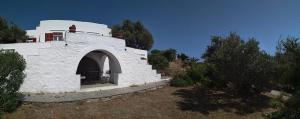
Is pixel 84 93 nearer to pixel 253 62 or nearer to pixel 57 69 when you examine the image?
pixel 57 69

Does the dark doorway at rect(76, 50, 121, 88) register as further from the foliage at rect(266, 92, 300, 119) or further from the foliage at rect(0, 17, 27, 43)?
the foliage at rect(266, 92, 300, 119)

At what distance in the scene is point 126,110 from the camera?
1290cm

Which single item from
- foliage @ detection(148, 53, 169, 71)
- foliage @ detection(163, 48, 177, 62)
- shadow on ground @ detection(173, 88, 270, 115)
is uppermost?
foliage @ detection(163, 48, 177, 62)

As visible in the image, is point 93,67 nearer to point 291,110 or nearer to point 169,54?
point 291,110

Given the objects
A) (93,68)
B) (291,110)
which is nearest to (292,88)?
(291,110)

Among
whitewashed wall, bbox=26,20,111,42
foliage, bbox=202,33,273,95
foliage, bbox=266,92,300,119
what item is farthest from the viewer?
whitewashed wall, bbox=26,20,111,42

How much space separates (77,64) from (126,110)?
17.9 feet

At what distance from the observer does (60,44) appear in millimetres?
15914

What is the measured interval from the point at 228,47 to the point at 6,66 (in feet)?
40.9

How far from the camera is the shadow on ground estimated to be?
14141 millimetres

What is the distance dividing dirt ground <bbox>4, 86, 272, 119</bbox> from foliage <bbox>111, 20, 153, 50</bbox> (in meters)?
→ 22.4

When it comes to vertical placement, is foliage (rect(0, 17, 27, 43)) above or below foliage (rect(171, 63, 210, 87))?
above

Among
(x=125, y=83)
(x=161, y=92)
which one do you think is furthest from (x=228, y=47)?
(x=125, y=83)

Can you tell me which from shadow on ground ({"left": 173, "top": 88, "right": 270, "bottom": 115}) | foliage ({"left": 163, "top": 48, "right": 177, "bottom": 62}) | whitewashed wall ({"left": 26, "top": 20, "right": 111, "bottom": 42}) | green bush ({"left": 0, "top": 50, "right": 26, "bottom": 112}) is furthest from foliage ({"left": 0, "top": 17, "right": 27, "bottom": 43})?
foliage ({"left": 163, "top": 48, "right": 177, "bottom": 62})
